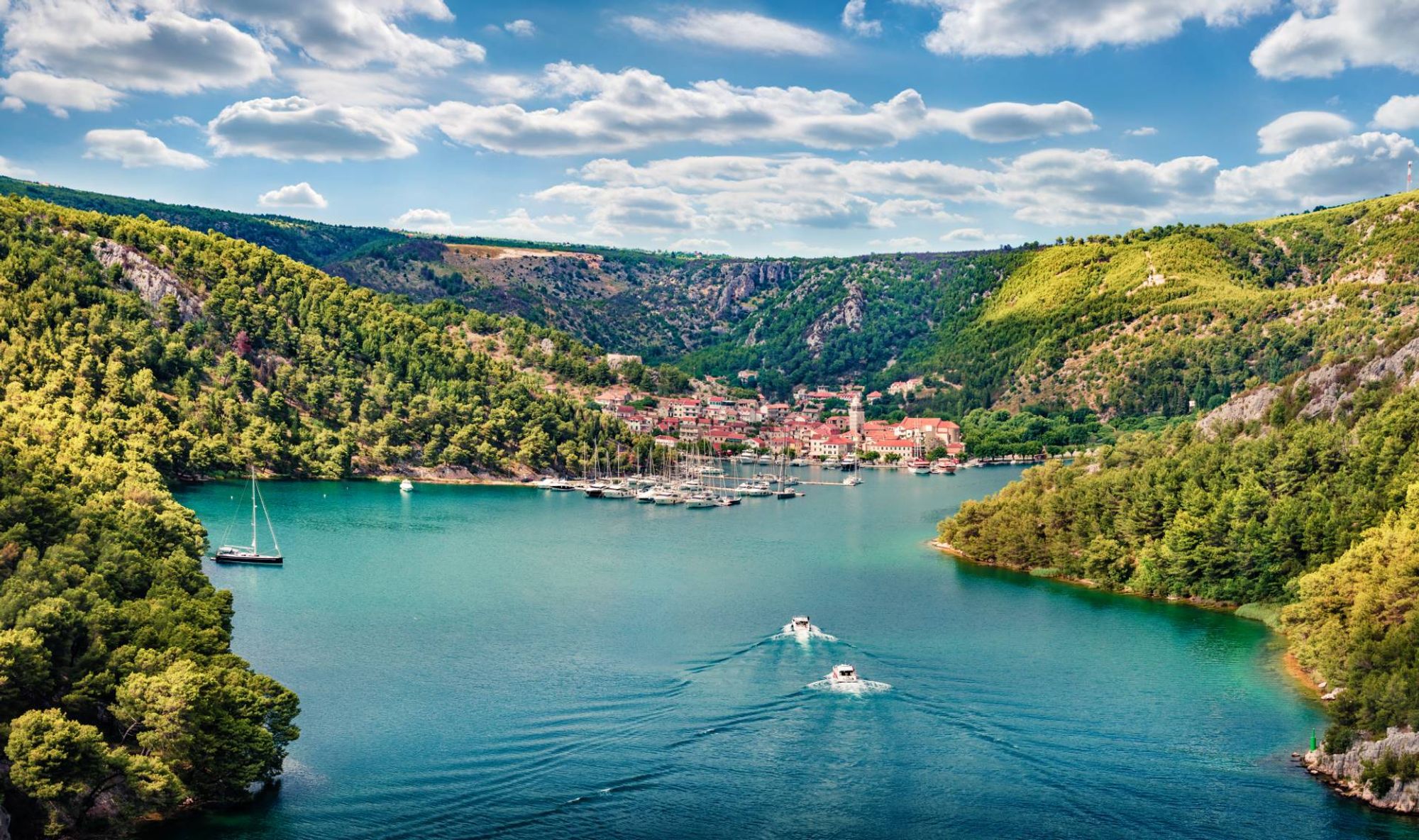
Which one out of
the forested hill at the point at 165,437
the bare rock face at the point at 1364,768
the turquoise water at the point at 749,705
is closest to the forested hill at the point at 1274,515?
the turquoise water at the point at 749,705

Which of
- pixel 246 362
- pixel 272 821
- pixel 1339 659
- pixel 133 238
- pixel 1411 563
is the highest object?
pixel 133 238

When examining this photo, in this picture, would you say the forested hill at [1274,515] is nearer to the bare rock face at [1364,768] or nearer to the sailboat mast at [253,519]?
the bare rock face at [1364,768]

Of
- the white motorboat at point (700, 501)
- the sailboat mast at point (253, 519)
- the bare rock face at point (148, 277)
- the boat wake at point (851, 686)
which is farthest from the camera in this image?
the bare rock face at point (148, 277)

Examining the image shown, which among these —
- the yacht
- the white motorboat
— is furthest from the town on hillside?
the white motorboat

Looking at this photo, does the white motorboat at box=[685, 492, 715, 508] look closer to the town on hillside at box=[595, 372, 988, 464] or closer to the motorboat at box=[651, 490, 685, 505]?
the motorboat at box=[651, 490, 685, 505]

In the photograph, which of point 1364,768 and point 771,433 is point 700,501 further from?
point 1364,768

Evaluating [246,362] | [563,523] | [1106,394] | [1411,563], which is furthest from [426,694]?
[1106,394]

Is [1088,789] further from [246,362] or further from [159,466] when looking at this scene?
[246,362]
